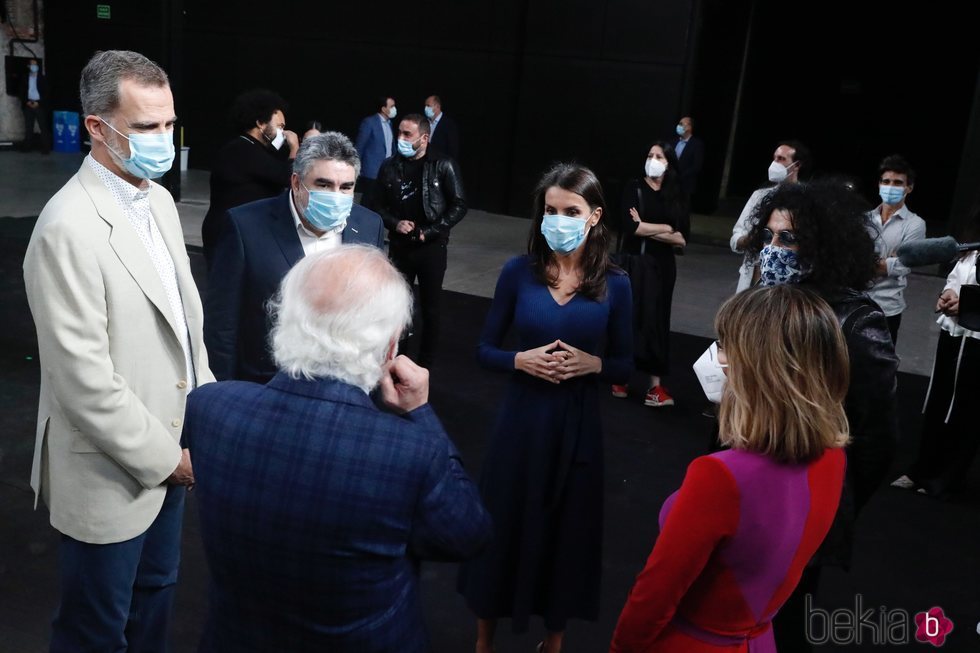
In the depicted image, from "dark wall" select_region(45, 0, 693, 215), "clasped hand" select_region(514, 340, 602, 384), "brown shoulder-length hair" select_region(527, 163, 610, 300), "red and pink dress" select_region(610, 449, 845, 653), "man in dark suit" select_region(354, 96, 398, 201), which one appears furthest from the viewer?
"dark wall" select_region(45, 0, 693, 215)

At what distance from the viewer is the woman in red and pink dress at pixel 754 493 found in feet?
5.75

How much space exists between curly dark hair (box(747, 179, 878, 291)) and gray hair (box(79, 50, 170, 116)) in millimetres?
1794

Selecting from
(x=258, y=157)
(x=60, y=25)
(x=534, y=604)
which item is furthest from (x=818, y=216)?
(x=60, y=25)

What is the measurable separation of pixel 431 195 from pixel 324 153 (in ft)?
8.34

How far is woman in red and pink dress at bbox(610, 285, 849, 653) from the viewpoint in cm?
175

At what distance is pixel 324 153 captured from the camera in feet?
10.8

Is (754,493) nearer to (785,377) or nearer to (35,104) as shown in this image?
(785,377)

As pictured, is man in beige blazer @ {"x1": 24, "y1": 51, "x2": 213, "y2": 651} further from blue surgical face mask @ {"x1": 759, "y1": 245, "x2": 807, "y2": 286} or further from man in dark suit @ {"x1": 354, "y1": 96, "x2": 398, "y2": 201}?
man in dark suit @ {"x1": 354, "y1": 96, "x2": 398, "y2": 201}

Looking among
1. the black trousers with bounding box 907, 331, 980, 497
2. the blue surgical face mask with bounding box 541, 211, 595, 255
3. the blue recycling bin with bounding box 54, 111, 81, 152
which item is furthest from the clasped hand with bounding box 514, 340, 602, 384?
the blue recycling bin with bounding box 54, 111, 81, 152

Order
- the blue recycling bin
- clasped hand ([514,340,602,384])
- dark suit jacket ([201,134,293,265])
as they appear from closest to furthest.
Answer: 1. clasped hand ([514,340,602,384])
2. dark suit jacket ([201,134,293,265])
3. the blue recycling bin

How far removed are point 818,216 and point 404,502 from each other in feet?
5.21

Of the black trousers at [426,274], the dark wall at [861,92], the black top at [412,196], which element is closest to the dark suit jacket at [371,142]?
the black top at [412,196]

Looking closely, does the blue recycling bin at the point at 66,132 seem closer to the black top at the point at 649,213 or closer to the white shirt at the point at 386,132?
the white shirt at the point at 386,132

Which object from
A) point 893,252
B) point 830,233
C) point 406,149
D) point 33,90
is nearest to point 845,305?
point 830,233
